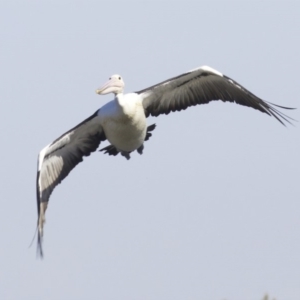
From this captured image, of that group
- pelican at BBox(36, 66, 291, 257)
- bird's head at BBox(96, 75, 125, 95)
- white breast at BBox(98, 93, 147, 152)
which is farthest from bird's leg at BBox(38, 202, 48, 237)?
bird's head at BBox(96, 75, 125, 95)

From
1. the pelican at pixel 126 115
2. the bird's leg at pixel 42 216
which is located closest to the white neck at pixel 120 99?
the pelican at pixel 126 115

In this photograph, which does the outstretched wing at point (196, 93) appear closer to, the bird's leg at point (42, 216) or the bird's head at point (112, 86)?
the bird's head at point (112, 86)

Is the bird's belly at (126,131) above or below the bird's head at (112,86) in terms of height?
below

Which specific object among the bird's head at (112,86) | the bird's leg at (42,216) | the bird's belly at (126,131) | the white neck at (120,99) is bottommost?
the bird's leg at (42,216)

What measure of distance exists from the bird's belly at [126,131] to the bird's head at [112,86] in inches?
17.3

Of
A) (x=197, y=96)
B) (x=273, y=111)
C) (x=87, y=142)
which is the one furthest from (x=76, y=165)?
(x=273, y=111)

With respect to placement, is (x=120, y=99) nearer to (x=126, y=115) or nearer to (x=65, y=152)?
(x=126, y=115)

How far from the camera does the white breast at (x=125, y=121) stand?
531 inches

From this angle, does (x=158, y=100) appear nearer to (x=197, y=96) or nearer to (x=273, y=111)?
(x=197, y=96)

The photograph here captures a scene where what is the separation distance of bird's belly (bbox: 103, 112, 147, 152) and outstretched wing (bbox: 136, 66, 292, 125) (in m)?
0.60

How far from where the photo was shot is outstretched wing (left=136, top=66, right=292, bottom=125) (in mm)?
13867

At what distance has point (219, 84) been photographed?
1432cm

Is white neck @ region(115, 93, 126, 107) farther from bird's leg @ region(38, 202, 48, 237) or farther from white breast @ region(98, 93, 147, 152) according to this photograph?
bird's leg @ region(38, 202, 48, 237)

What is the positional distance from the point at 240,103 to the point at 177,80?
1.26 meters
